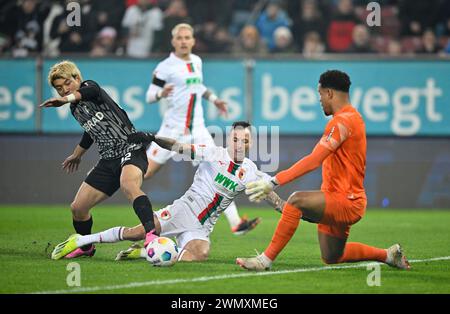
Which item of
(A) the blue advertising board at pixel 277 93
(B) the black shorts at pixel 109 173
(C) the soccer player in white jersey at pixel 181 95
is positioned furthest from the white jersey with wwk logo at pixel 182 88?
(B) the black shorts at pixel 109 173

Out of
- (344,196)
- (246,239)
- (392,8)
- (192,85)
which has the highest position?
(392,8)

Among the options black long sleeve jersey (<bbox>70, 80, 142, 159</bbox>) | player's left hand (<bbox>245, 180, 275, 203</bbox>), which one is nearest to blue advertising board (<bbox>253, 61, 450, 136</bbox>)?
black long sleeve jersey (<bbox>70, 80, 142, 159</bbox>)

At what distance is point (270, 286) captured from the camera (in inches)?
305

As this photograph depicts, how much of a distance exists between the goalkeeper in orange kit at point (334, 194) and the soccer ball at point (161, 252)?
23.8 inches

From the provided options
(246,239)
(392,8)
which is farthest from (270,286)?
(392,8)

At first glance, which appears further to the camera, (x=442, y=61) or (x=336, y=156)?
(x=442, y=61)

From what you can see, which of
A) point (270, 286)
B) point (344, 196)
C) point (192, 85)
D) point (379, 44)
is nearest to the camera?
point (270, 286)

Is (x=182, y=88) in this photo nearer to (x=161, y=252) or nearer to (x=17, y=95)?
(x=17, y=95)

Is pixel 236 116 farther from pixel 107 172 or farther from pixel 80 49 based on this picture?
pixel 107 172

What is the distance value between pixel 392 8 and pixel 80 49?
236 inches

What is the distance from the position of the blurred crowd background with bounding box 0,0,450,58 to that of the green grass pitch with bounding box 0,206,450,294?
4.69 metres

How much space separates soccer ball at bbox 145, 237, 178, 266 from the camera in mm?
8781

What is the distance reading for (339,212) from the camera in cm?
846

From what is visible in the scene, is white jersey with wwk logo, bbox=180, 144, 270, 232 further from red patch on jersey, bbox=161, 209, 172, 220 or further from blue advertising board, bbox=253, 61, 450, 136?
blue advertising board, bbox=253, 61, 450, 136
